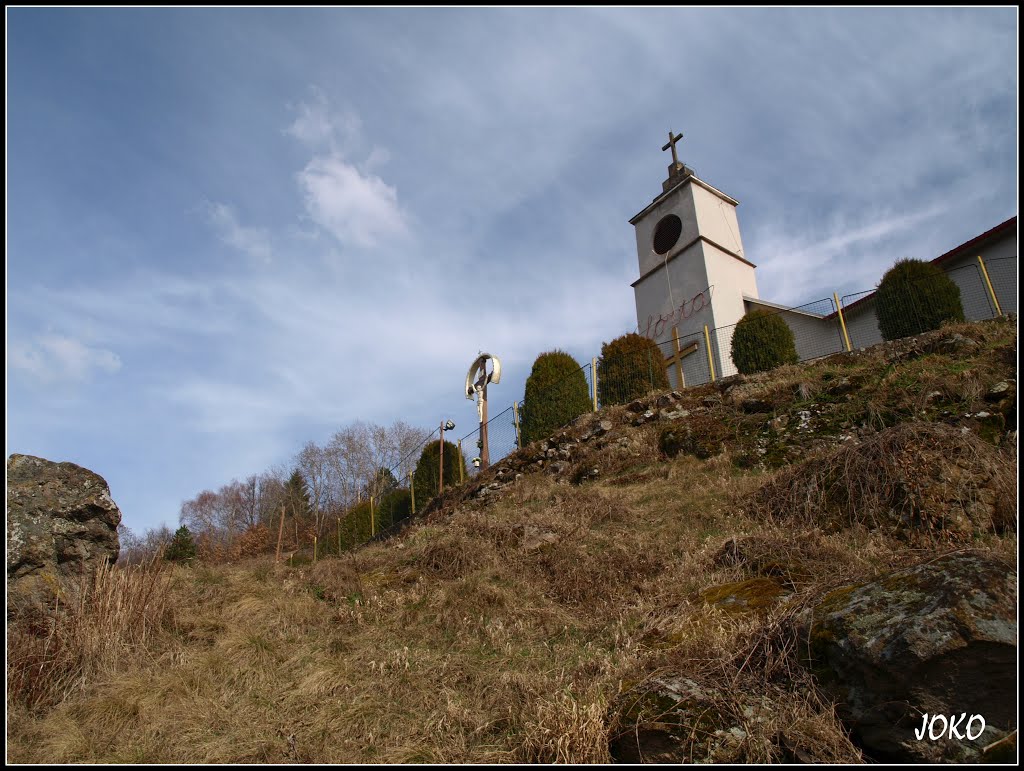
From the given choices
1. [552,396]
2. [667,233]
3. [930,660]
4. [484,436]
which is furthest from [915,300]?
[930,660]

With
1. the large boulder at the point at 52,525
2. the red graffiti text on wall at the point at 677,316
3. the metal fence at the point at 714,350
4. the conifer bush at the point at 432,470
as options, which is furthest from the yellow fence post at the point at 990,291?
the large boulder at the point at 52,525

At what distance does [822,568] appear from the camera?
451cm

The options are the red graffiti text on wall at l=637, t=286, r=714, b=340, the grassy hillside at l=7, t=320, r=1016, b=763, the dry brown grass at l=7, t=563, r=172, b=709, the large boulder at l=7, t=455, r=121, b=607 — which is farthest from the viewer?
the red graffiti text on wall at l=637, t=286, r=714, b=340

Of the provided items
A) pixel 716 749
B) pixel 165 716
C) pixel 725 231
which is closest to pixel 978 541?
pixel 716 749

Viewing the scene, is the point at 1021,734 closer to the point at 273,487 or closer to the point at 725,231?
the point at 725,231

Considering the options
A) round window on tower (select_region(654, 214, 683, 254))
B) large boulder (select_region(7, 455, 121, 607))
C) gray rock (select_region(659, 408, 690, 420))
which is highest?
round window on tower (select_region(654, 214, 683, 254))

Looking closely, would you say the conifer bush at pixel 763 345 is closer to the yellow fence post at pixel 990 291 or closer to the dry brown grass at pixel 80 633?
the yellow fence post at pixel 990 291

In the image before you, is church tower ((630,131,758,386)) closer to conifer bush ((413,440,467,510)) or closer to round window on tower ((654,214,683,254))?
round window on tower ((654,214,683,254))

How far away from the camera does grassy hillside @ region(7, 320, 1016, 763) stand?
3113 millimetres

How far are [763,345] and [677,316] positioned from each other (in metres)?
6.29

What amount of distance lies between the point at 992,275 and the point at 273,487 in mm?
43498

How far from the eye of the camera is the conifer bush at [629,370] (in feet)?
48.5

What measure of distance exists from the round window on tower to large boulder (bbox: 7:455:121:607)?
765 inches

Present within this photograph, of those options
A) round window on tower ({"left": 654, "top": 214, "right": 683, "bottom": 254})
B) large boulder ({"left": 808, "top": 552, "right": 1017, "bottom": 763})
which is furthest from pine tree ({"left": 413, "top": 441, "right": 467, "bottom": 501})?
large boulder ({"left": 808, "top": 552, "right": 1017, "bottom": 763})
